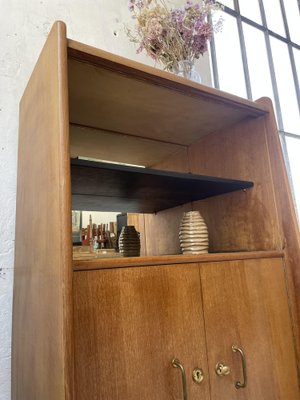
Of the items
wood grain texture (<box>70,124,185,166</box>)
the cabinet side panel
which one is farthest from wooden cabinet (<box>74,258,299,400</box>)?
wood grain texture (<box>70,124,185,166</box>)

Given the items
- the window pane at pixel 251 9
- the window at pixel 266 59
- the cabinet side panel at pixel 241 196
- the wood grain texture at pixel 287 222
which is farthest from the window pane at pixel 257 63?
the wood grain texture at pixel 287 222

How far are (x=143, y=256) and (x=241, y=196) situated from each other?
1.47 feet

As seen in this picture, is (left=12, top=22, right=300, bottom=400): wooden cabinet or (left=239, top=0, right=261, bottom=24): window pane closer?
(left=12, top=22, right=300, bottom=400): wooden cabinet

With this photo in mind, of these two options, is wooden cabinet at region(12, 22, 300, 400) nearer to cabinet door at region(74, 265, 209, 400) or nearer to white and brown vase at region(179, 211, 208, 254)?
cabinet door at region(74, 265, 209, 400)

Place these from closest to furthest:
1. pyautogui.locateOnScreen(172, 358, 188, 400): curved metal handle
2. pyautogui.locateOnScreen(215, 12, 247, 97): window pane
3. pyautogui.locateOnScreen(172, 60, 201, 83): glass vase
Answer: pyautogui.locateOnScreen(172, 358, 188, 400): curved metal handle → pyautogui.locateOnScreen(172, 60, 201, 83): glass vase → pyautogui.locateOnScreen(215, 12, 247, 97): window pane

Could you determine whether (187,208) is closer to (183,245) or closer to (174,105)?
(183,245)

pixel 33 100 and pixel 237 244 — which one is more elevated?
pixel 33 100

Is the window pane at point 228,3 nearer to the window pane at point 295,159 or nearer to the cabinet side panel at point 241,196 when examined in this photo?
the window pane at point 295,159

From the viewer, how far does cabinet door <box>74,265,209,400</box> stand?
22.3 inches

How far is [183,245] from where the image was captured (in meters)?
0.94

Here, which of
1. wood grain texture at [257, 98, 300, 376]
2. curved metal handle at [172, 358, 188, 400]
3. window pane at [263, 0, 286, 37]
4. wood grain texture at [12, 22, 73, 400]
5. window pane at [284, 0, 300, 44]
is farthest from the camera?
window pane at [284, 0, 300, 44]

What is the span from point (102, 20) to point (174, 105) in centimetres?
67

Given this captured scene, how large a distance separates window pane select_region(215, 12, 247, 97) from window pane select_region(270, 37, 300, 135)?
1.60ft

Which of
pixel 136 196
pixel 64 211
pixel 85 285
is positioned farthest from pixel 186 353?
pixel 136 196
